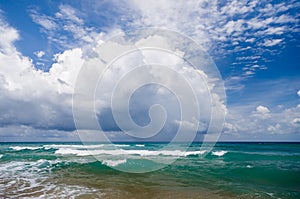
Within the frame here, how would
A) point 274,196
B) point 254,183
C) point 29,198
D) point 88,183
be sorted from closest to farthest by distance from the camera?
1. point 29,198
2. point 274,196
3. point 88,183
4. point 254,183

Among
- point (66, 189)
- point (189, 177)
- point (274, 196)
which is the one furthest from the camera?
point (189, 177)

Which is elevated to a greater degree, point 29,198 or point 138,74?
point 138,74

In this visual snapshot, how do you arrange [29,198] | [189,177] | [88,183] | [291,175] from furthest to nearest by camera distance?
[291,175], [189,177], [88,183], [29,198]

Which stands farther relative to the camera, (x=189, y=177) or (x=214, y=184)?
(x=189, y=177)

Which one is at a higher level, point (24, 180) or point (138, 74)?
point (138, 74)

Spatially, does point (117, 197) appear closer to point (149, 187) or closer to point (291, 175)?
point (149, 187)

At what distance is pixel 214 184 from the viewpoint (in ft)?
45.5

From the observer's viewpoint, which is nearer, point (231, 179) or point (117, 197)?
point (117, 197)

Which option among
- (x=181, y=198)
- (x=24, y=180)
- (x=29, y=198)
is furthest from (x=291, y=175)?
(x=24, y=180)

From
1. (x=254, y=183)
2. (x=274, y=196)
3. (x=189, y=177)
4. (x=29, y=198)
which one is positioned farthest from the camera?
(x=189, y=177)

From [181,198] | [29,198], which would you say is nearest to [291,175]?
[181,198]

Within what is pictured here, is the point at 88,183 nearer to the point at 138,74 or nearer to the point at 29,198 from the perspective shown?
the point at 29,198

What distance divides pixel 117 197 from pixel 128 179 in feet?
14.8

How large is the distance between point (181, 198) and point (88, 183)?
5.79 m
